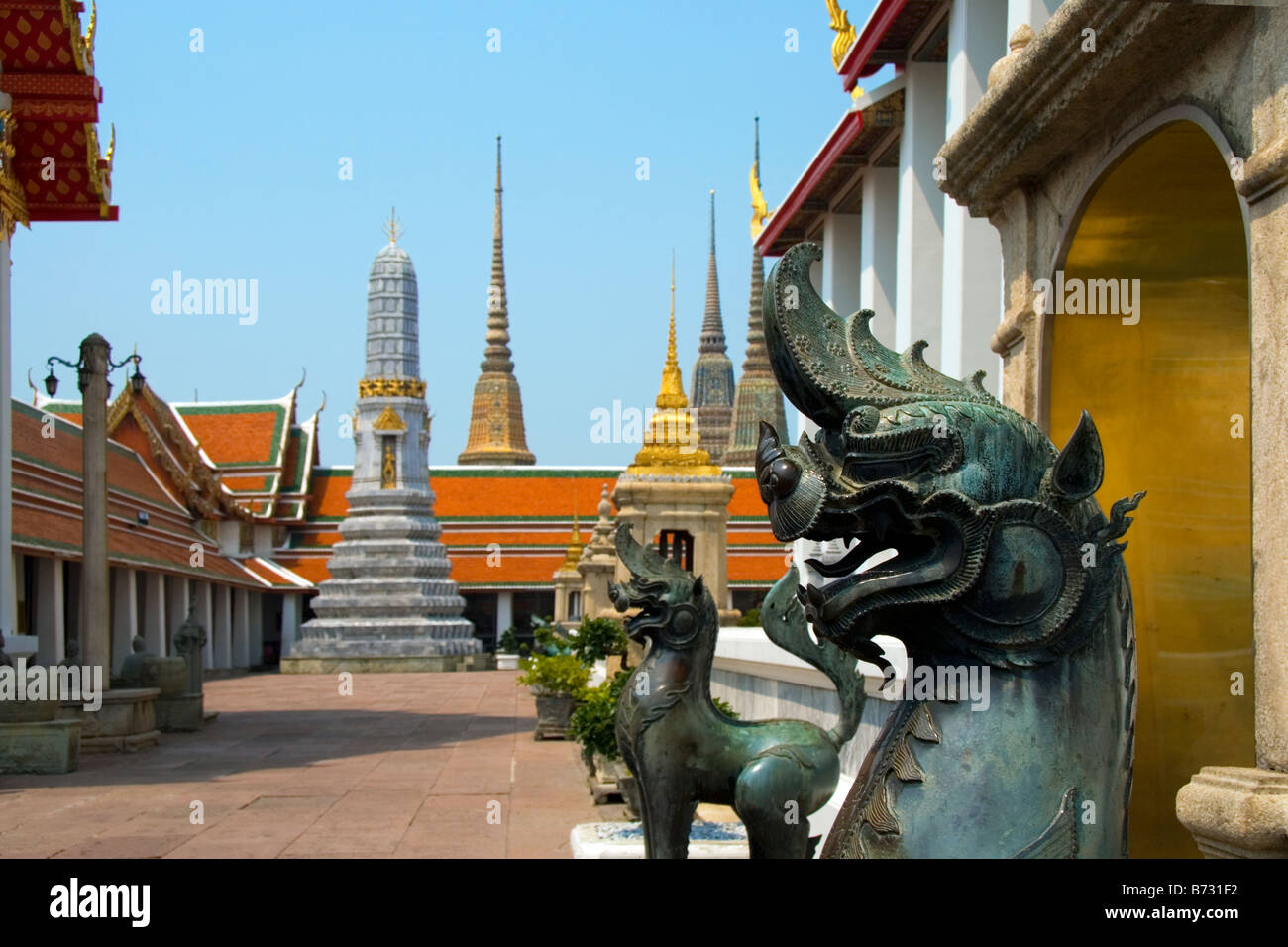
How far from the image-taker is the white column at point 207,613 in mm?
40938

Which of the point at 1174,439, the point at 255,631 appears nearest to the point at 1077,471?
the point at 1174,439

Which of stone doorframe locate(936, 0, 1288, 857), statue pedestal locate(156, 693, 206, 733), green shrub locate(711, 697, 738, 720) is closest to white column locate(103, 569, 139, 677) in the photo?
statue pedestal locate(156, 693, 206, 733)

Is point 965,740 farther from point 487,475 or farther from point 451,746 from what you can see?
point 487,475

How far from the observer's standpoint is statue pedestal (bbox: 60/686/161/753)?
18.3 metres

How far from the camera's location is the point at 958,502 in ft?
8.63

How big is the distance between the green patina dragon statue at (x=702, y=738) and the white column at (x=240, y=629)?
41.8 m

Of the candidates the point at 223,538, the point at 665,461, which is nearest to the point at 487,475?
the point at 223,538

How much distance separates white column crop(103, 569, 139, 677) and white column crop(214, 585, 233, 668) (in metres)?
8.68

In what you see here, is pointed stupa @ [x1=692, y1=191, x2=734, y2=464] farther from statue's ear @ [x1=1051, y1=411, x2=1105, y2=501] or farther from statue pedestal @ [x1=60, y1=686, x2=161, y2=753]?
statue's ear @ [x1=1051, y1=411, x2=1105, y2=501]

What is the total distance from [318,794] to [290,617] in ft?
122

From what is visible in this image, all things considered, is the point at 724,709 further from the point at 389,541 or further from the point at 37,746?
the point at 389,541

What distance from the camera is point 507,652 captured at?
47469mm

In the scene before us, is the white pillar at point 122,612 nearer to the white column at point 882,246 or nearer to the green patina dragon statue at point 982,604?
the white column at point 882,246
